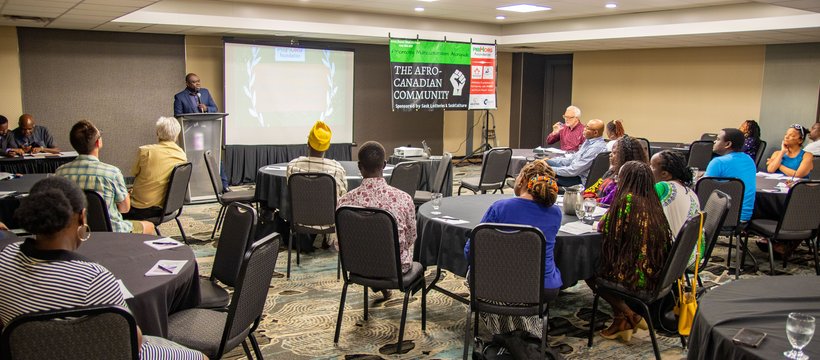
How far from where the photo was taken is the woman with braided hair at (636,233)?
3.68 metres

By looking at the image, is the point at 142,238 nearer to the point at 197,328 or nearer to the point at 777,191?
the point at 197,328

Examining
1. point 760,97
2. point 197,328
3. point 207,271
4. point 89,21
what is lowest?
point 207,271

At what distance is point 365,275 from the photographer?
3.84 m

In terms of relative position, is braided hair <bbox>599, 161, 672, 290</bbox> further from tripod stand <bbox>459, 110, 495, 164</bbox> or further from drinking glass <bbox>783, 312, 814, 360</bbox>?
tripod stand <bbox>459, 110, 495, 164</bbox>

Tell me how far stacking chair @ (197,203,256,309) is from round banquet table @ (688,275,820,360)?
83.0 inches

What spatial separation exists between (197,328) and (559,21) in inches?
369

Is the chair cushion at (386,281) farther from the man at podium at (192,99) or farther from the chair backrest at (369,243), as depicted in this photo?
the man at podium at (192,99)

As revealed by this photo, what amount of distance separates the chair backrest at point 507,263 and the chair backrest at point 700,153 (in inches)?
273

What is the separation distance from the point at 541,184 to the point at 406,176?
279cm

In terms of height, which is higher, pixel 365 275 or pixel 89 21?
pixel 89 21

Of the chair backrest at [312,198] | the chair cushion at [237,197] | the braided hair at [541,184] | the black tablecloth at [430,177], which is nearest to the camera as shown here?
the braided hair at [541,184]

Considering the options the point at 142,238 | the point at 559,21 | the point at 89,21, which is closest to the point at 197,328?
the point at 142,238

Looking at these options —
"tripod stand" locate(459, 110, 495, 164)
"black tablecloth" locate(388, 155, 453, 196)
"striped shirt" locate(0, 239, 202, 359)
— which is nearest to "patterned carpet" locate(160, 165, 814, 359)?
"striped shirt" locate(0, 239, 202, 359)

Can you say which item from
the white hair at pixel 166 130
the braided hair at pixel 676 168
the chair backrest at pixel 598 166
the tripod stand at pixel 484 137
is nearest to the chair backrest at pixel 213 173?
the white hair at pixel 166 130
